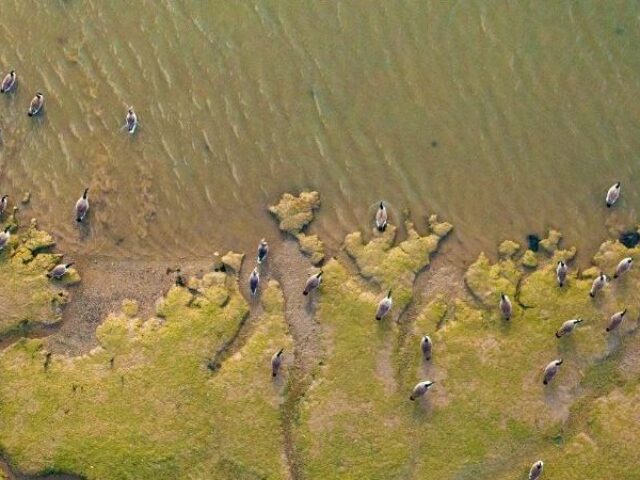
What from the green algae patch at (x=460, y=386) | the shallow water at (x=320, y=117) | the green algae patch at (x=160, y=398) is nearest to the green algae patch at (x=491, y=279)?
the green algae patch at (x=460, y=386)

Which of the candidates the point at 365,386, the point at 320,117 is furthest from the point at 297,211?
the point at 365,386

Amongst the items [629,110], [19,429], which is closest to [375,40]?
[629,110]

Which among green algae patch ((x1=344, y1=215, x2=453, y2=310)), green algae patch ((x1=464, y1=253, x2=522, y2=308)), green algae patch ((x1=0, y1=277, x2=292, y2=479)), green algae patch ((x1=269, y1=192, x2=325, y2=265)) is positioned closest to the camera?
green algae patch ((x1=0, y1=277, x2=292, y2=479))

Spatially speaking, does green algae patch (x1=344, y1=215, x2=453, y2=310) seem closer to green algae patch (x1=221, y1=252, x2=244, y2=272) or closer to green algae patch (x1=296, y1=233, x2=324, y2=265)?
green algae patch (x1=296, y1=233, x2=324, y2=265)

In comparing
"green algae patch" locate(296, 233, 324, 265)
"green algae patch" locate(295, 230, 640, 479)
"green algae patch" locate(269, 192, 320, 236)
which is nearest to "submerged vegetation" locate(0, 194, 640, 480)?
"green algae patch" locate(295, 230, 640, 479)

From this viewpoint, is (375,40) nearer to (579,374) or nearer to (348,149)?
(348,149)

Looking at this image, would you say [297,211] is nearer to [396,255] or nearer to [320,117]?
[320,117]

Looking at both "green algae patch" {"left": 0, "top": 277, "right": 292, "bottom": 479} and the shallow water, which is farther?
the shallow water
